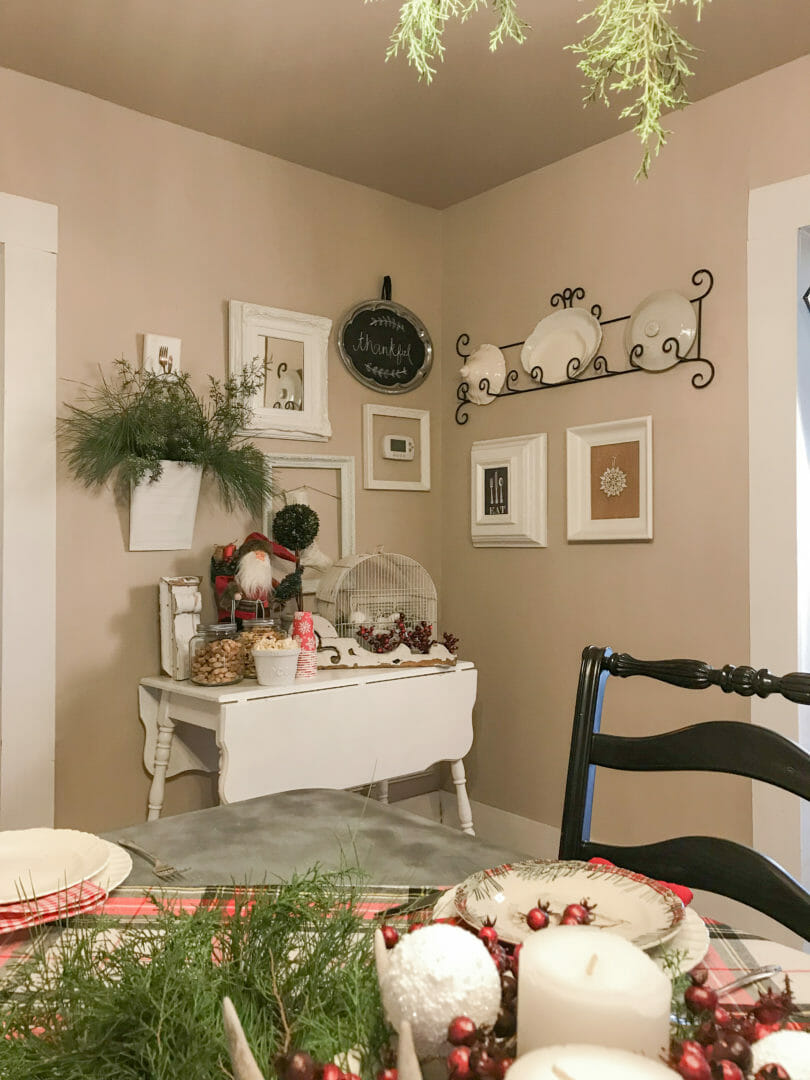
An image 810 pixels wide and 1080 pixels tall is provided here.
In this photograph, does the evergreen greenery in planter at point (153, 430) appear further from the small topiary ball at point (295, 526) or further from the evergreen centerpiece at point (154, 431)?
the small topiary ball at point (295, 526)

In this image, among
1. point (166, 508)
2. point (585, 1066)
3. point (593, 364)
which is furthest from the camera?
point (593, 364)

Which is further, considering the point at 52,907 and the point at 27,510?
the point at 27,510

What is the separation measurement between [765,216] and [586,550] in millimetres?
1088

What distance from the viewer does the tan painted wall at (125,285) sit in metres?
2.36

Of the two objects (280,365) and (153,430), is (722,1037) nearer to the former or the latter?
(153,430)

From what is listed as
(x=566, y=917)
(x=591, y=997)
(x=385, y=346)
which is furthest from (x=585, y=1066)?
(x=385, y=346)

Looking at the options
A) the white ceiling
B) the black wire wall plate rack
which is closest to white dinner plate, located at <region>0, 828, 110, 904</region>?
the white ceiling

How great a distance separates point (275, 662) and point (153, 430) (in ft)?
2.41

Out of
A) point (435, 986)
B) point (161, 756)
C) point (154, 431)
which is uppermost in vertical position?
point (154, 431)

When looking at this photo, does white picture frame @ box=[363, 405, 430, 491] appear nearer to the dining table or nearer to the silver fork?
the dining table

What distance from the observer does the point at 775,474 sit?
2.25 meters

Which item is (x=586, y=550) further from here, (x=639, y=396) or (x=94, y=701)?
(x=94, y=701)

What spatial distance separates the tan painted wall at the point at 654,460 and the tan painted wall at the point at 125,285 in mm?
643

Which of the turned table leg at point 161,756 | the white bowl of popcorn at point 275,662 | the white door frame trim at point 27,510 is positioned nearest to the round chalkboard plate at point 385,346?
the white door frame trim at point 27,510
